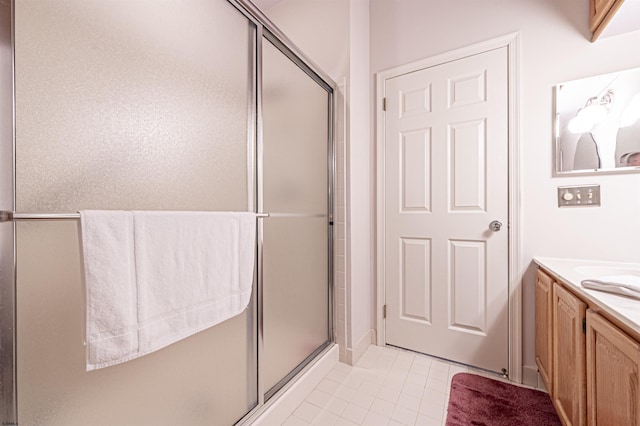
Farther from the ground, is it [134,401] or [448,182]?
[448,182]

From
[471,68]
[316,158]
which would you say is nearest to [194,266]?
[316,158]

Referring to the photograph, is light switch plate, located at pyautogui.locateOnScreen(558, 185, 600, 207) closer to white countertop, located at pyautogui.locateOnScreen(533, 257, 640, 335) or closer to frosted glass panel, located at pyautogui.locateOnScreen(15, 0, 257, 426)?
white countertop, located at pyautogui.locateOnScreen(533, 257, 640, 335)

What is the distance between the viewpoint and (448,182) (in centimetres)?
189

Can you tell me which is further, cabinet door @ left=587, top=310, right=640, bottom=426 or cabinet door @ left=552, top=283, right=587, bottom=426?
cabinet door @ left=552, top=283, right=587, bottom=426

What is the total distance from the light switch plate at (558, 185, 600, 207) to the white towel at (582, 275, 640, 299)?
730 millimetres

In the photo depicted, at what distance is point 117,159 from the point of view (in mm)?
772

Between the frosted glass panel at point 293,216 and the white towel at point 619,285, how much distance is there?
49.2 inches

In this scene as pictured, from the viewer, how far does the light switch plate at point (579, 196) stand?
1473mm

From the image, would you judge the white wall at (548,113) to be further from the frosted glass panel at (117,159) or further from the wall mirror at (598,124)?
the frosted glass panel at (117,159)

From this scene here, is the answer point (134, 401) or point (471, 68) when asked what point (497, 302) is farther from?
point (134, 401)

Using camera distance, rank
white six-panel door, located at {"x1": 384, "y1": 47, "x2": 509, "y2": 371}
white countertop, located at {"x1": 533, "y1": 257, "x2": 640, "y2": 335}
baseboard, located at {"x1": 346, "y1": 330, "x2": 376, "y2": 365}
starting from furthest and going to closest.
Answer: baseboard, located at {"x1": 346, "y1": 330, "x2": 376, "y2": 365} < white six-panel door, located at {"x1": 384, "y1": 47, "x2": 509, "y2": 371} < white countertop, located at {"x1": 533, "y1": 257, "x2": 640, "y2": 335}

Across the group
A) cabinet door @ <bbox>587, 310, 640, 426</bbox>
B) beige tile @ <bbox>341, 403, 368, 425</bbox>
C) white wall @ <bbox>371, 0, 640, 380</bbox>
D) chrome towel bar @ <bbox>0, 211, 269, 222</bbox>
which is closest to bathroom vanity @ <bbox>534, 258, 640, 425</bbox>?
cabinet door @ <bbox>587, 310, 640, 426</bbox>

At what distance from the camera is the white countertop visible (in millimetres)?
708

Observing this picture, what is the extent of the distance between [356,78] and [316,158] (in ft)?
2.38
